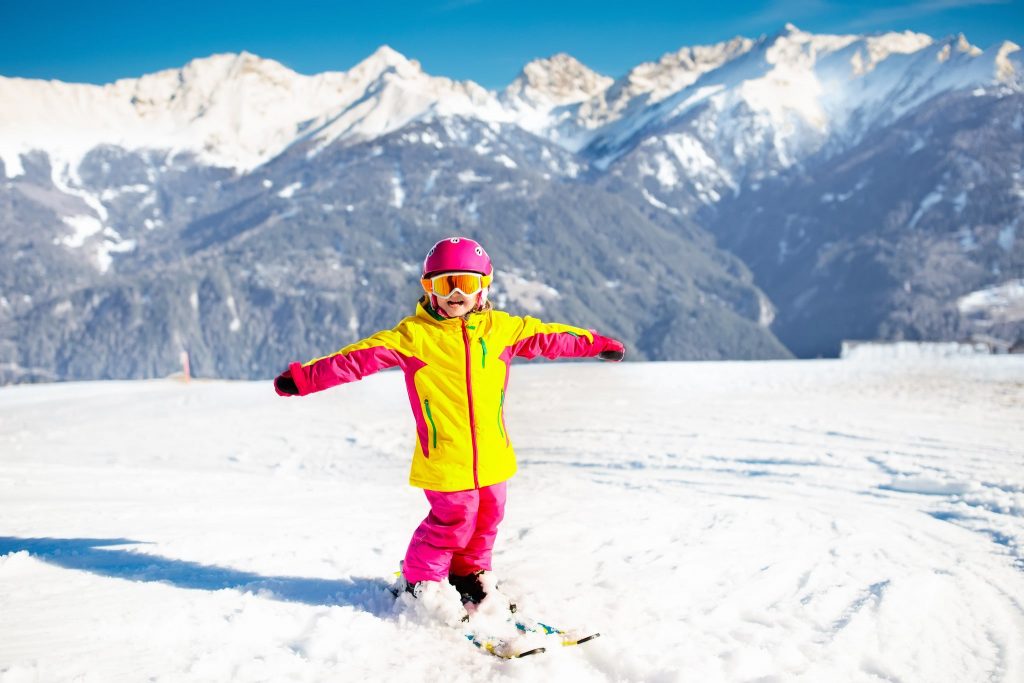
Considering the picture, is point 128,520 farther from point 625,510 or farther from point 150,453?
point 150,453

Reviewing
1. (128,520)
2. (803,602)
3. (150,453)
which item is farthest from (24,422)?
(803,602)

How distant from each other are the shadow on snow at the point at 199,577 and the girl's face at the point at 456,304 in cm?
158

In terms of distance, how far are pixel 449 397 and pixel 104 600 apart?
2026 mm

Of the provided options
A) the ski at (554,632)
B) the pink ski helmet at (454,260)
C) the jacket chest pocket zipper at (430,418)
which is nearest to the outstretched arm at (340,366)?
the jacket chest pocket zipper at (430,418)

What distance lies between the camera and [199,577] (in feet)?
14.3

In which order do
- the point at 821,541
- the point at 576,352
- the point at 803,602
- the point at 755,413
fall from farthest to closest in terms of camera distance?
the point at 755,413 → the point at 821,541 → the point at 576,352 → the point at 803,602

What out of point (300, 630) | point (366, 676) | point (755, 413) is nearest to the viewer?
point (366, 676)

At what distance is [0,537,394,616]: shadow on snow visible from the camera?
13.4ft

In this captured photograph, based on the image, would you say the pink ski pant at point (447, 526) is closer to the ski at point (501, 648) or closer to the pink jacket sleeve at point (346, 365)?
the ski at point (501, 648)

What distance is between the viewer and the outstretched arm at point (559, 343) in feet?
14.1

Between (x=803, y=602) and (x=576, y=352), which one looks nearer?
(x=803, y=602)

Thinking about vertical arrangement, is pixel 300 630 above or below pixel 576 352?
below

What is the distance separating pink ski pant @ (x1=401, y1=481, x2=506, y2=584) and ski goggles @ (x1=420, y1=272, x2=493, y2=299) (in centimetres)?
104

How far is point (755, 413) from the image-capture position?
1389 cm
